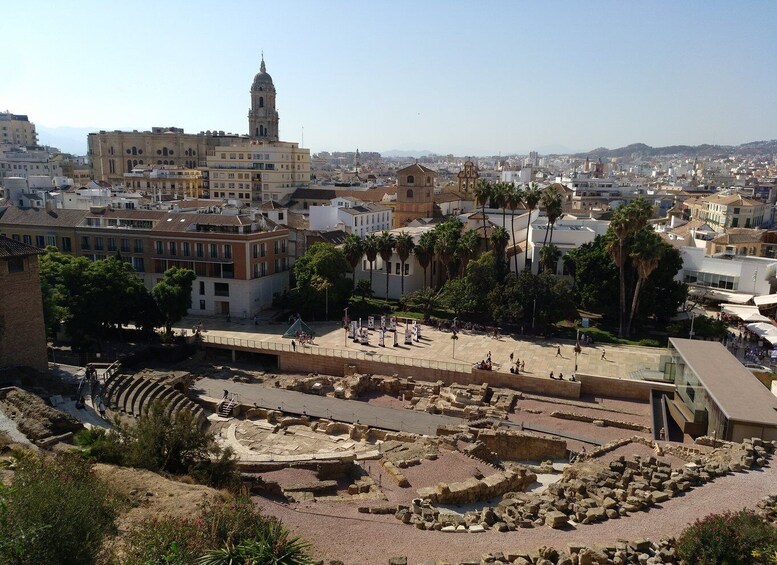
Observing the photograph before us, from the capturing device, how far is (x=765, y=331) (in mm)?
43000

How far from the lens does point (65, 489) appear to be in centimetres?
1390

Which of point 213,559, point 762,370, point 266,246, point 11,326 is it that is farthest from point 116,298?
point 762,370

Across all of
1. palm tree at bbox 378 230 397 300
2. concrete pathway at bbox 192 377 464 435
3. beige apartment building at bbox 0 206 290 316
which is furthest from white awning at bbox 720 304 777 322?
beige apartment building at bbox 0 206 290 316

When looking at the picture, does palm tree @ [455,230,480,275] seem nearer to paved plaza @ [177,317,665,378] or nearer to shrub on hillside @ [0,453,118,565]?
paved plaza @ [177,317,665,378]

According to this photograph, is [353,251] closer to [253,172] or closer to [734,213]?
[253,172]

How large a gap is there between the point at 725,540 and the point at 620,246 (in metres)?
32.3

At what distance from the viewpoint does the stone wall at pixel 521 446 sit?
1201 inches

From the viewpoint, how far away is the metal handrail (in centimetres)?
4053

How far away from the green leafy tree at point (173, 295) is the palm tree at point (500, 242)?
83.9 ft

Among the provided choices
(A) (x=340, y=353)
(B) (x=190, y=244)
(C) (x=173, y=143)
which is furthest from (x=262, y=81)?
(A) (x=340, y=353)

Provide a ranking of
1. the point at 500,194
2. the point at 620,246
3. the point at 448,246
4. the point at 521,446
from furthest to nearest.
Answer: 1. the point at 500,194
2. the point at 448,246
3. the point at 620,246
4. the point at 521,446

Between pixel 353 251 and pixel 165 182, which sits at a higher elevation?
pixel 165 182

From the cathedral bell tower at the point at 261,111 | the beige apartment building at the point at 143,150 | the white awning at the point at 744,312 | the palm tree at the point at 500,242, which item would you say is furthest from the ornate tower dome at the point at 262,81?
the white awning at the point at 744,312

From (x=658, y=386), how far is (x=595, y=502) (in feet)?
55.7
